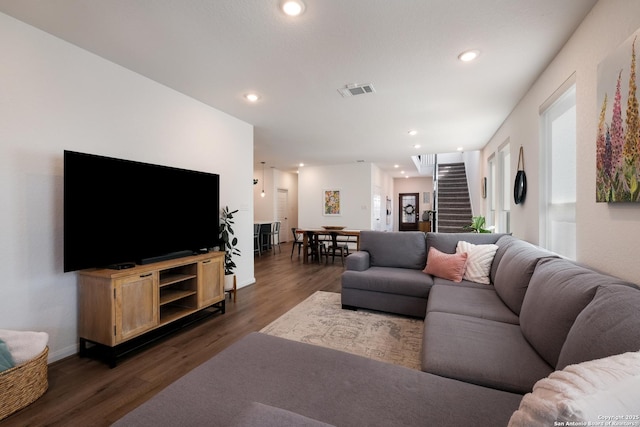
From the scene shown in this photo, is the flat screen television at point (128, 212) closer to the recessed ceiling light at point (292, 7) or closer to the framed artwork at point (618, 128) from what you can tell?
the recessed ceiling light at point (292, 7)

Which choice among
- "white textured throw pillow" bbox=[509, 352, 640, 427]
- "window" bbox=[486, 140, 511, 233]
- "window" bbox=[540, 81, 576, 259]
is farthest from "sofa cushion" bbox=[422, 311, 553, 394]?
"window" bbox=[486, 140, 511, 233]

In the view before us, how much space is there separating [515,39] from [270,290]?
13.2ft

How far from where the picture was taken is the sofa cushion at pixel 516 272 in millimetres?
2006

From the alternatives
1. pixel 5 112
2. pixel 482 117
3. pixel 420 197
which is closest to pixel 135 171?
pixel 5 112

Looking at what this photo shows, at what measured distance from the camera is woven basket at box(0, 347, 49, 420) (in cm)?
162

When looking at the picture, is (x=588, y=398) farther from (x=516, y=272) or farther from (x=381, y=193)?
(x=381, y=193)

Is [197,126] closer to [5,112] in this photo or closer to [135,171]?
[135,171]

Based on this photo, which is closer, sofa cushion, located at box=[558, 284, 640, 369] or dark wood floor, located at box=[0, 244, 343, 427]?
sofa cushion, located at box=[558, 284, 640, 369]

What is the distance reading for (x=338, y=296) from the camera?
386 centimetres

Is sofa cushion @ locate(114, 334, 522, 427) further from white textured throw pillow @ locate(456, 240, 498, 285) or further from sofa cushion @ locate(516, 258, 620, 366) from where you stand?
white textured throw pillow @ locate(456, 240, 498, 285)

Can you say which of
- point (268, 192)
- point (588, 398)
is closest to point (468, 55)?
point (588, 398)

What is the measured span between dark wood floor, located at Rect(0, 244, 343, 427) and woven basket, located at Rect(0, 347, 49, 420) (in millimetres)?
50

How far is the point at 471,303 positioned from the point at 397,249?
141 cm

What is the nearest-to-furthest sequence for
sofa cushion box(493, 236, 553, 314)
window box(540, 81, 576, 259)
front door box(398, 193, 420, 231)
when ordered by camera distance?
sofa cushion box(493, 236, 553, 314), window box(540, 81, 576, 259), front door box(398, 193, 420, 231)
